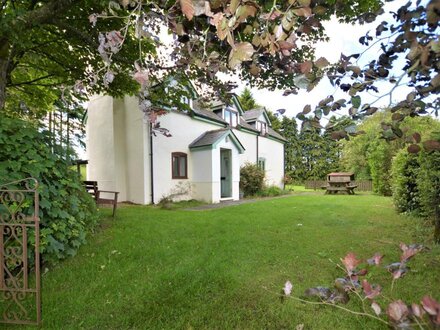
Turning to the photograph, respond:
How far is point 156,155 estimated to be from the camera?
41.4 feet

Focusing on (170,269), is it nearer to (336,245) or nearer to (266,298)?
(266,298)

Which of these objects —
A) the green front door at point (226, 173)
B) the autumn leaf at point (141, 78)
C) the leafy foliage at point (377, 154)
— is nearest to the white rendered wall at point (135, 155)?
the green front door at point (226, 173)

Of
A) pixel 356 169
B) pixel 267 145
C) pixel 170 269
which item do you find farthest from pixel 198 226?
pixel 356 169

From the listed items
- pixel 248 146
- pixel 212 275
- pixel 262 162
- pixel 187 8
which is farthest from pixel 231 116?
pixel 187 8

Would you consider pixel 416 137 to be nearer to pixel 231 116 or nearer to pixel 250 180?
pixel 250 180

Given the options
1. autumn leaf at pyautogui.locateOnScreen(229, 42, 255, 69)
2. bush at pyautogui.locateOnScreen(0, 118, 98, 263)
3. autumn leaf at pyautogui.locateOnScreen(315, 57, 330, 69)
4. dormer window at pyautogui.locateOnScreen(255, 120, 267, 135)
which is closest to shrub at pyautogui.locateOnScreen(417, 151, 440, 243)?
autumn leaf at pyautogui.locateOnScreen(315, 57, 330, 69)

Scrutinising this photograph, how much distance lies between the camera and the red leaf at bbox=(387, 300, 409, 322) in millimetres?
911

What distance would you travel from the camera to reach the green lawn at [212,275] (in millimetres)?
2994

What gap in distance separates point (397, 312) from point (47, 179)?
4.86m

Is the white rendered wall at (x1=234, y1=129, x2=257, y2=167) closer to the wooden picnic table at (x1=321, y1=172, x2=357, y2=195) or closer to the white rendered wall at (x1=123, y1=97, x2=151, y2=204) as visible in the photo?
the wooden picnic table at (x1=321, y1=172, x2=357, y2=195)

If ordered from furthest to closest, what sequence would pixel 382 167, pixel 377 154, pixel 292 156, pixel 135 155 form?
1. pixel 292 156
2. pixel 377 154
3. pixel 382 167
4. pixel 135 155

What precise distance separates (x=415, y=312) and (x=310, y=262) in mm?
3775

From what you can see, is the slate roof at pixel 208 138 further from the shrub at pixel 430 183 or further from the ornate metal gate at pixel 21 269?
the ornate metal gate at pixel 21 269

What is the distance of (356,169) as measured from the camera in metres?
22.3
